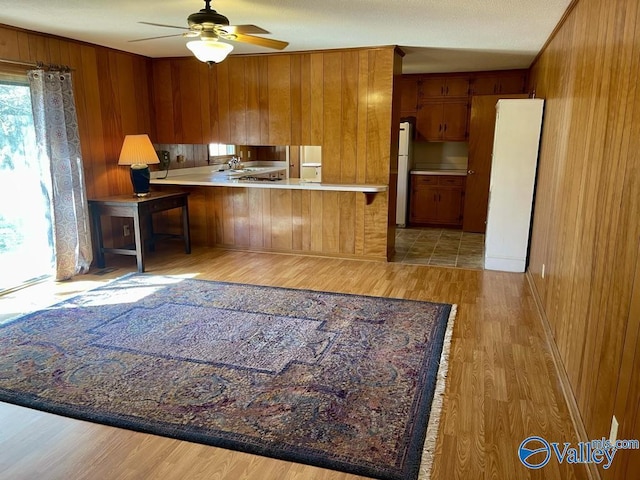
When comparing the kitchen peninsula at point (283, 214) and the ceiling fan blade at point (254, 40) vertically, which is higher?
the ceiling fan blade at point (254, 40)

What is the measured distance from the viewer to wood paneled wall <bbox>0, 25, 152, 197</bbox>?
14.5 ft

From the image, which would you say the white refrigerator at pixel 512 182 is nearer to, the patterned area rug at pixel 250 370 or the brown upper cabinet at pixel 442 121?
the patterned area rug at pixel 250 370

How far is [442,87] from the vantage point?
722cm

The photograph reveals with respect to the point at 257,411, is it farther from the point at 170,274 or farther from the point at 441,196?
the point at 441,196

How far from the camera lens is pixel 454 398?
255 cm

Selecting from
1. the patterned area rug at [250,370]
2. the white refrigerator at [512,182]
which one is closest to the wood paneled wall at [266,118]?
the white refrigerator at [512,182]

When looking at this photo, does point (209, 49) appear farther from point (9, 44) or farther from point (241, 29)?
point (9, 44)

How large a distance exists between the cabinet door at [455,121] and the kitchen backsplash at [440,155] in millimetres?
375

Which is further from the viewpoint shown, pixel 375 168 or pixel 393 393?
pixel 375 168

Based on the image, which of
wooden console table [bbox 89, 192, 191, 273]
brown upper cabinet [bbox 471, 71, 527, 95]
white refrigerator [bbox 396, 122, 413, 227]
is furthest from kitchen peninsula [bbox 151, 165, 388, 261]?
brown upper cabinet [bbox 471, 71, 527, 95]

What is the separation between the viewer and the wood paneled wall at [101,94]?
4.41m

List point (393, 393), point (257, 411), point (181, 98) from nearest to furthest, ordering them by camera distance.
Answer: point (257, 411) → point (393, 393) → point (181, 98)

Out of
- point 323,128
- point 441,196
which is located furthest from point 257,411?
point 441,196

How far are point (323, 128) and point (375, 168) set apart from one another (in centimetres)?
76
